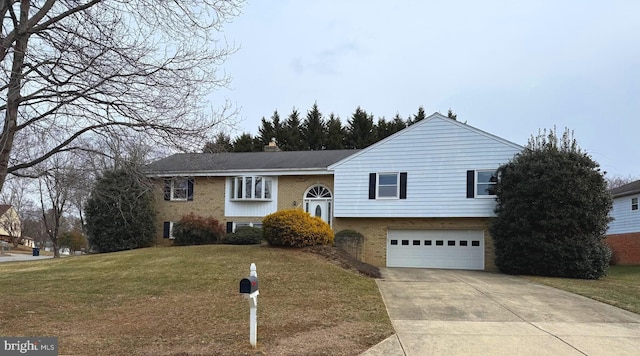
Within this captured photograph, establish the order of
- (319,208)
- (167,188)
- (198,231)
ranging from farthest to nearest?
1. (319,208)
2. (167,188)
3. (198,231)

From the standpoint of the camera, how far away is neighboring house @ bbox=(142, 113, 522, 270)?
71.5ft

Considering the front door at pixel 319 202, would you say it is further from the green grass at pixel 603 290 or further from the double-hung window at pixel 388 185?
the green grass at pixel 603 290

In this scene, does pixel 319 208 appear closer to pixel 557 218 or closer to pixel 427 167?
pixel 427 167

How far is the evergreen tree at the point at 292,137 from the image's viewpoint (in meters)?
46.6

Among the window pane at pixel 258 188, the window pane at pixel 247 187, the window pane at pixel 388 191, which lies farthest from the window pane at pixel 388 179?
the window pane at pixel 247 187

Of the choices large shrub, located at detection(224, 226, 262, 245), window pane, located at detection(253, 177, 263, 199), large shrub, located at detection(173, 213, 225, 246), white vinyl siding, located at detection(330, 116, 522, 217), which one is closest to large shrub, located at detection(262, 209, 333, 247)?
large shrub, located at detection(224, 226, 262, 245)

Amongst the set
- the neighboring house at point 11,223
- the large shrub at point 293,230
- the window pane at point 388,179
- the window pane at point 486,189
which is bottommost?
the neighboring house at point 11,223

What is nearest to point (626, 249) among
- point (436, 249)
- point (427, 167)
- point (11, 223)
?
point (436, 249)

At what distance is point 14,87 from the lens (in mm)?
8633

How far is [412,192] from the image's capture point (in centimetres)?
2253

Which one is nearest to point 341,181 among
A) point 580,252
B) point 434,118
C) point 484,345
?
point 434,118

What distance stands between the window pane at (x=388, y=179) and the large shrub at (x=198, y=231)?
801 centimetres

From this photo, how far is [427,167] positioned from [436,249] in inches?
146

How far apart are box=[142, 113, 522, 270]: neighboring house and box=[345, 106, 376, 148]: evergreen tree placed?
2090 cm
